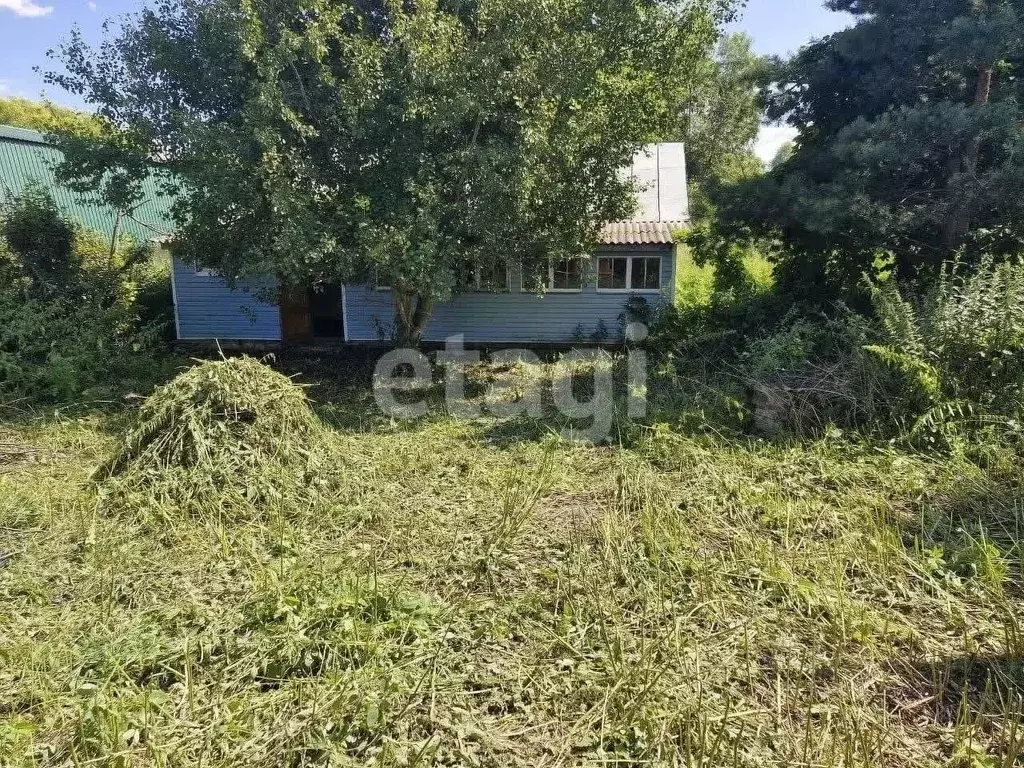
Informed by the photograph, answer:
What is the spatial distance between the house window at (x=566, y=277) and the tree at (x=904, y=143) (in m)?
3.92

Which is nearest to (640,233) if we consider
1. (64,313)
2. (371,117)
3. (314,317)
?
(371,117)

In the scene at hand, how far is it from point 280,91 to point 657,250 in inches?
289

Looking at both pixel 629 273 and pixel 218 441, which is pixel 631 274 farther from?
pixel 218 441

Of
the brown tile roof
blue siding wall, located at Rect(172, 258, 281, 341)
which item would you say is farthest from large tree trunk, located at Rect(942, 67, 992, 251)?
blue siding wall, located at Rect(172, 258, 281, 341)

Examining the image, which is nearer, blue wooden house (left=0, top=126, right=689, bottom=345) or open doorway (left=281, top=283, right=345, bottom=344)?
blue wooden house (left=0, top=126, right=689, bottom=345)

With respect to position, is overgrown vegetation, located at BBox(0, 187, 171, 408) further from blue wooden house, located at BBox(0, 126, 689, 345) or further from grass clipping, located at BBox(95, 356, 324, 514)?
grass clipping, located at BBox(95, 356, 324, 514)

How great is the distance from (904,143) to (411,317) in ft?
23.6

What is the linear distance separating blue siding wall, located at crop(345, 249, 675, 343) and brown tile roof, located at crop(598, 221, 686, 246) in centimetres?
112

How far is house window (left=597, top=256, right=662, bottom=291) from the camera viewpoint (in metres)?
12.0

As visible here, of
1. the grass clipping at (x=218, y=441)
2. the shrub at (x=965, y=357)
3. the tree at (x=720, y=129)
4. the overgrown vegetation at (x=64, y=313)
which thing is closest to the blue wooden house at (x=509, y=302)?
the overgrown vegetation at (x=64, y=313)

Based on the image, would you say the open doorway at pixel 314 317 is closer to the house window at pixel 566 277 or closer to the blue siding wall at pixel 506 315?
the blue siding wall at pixel 506 315

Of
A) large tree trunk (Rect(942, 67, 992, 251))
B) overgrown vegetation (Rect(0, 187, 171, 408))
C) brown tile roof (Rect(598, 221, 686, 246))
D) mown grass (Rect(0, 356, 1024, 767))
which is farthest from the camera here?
brown tile roof (Rect(598, 221, 686, 246))

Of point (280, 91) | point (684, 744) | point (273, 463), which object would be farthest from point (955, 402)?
point (280, 91)

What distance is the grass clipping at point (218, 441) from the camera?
187 inches
